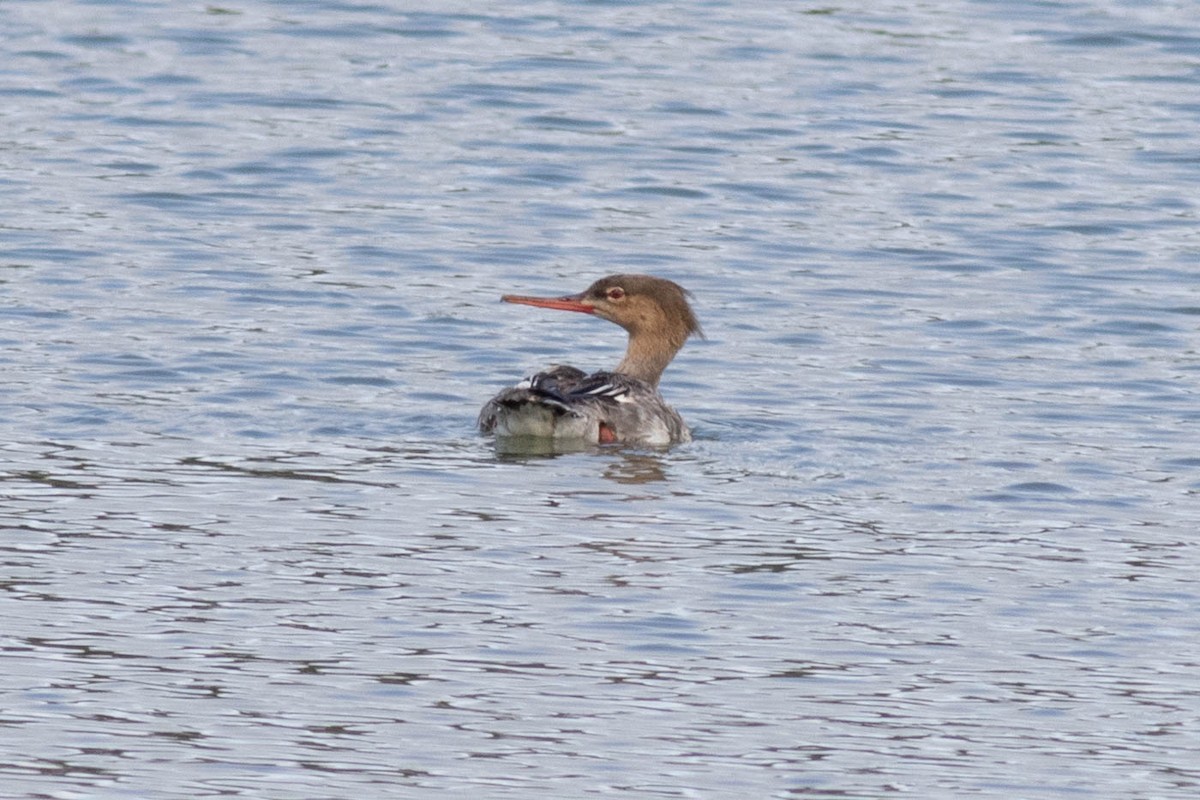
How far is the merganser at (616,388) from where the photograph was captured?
1198cm

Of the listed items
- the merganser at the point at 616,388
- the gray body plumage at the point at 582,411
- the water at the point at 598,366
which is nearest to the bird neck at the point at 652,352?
the merganser at the point at 616,388

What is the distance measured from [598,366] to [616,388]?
2.26 meters

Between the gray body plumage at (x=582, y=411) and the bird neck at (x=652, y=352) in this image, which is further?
the bird neck at (x=652, y=352)

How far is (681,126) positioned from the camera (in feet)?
65.7

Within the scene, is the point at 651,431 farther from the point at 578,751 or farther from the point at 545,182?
the point at 545,182

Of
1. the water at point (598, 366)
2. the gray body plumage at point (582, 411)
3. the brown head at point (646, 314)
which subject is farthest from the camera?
the brown head at point (646, 314)

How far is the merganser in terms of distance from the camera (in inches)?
472

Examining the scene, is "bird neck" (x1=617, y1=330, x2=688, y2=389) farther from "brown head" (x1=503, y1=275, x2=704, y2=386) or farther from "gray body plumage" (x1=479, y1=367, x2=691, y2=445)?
"gray body plumage" (x1=479, y1=367, x2=691, y2=445)

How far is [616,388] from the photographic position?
1255cm

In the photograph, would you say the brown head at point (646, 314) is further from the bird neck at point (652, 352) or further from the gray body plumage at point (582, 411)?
the gray body plumage at point (582, 411)

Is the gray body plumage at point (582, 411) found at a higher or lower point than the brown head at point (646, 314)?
lower

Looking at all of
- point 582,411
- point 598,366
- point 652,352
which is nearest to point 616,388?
point 582,411

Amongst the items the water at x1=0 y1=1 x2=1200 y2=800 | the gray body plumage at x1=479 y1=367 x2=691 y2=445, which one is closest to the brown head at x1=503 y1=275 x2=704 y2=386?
the water at x1=0 y1=1 x2=1200 y2=800

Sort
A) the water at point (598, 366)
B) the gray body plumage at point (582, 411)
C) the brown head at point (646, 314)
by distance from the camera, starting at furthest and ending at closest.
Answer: the brown head at point (646, 314) < the gray body plumage at point (582, 411) < the water at point (598, 366)
